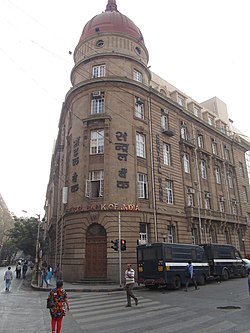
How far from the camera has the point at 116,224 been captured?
73.4 ft

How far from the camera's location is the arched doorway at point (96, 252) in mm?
21766

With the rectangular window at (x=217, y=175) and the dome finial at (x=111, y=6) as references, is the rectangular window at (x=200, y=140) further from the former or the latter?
the dome finial at (x=111, y=6)

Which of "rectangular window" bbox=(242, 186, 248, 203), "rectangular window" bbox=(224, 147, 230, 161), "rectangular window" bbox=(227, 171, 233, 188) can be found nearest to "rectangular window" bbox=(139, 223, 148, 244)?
"rectangular window" bbox=(227, 171, 233, 188)

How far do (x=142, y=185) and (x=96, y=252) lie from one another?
286 inches

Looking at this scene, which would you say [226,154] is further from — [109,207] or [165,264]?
[165,264]

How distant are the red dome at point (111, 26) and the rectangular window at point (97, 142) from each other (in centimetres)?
1120

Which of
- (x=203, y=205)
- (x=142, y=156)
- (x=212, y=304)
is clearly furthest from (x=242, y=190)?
(x=212, y=304)

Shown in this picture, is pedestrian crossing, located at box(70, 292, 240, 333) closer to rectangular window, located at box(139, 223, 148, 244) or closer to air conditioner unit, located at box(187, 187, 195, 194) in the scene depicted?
rectangular window, located at box(139, 223, 148, 244)

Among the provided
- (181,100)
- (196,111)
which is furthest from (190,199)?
(196,111)

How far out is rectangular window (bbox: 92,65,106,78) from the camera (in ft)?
91.0

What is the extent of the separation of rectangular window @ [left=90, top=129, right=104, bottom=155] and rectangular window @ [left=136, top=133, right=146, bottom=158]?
3.52m

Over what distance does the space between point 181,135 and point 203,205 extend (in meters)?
8.49

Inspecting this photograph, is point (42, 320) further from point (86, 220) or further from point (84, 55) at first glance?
point (84, 55)

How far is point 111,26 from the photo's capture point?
2947 centimetres
